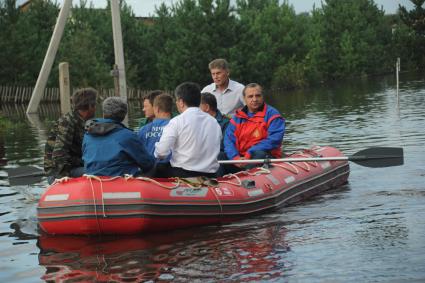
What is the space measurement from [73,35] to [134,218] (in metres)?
49.9

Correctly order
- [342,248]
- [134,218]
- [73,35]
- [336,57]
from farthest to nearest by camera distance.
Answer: [336,57], [73,35], [134,218], [342,248]

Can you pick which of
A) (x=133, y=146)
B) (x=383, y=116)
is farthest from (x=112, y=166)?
(x=383, y=116)

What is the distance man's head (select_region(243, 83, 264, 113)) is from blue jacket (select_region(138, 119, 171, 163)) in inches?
70.2

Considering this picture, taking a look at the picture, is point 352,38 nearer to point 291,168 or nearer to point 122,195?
point 291,168

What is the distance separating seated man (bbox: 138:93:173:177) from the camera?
10.3 metres

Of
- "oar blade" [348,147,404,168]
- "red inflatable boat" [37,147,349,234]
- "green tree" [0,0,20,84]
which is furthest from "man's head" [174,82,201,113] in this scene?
"green tree" [0,0,20,84]

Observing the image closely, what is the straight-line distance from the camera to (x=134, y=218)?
366 inches

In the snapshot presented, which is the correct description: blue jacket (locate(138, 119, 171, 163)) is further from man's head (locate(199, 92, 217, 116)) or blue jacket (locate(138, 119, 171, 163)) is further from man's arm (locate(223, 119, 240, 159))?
man's arm (locate(223, 119, 240, 159))

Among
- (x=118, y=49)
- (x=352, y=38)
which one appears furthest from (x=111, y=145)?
(x=352, y=38)

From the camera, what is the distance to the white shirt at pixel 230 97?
13016 mm

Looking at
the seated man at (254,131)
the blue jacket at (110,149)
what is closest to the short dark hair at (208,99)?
the seated man at (254,131)

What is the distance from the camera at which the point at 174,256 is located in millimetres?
8367

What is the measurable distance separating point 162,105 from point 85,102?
0.98 m

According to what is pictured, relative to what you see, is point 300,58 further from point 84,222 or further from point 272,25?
point 84,222
